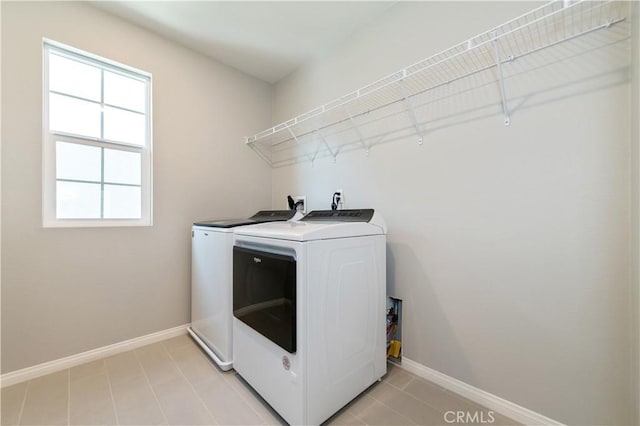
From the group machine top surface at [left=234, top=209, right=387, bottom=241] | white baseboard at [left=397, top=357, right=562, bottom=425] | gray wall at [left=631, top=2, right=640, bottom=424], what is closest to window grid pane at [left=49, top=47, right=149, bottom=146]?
machine top surface at [left=234, top=209, right=387, bottom=241]

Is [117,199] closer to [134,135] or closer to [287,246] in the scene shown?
[134,135]

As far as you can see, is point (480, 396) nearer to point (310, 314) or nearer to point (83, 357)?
point (310, 314)

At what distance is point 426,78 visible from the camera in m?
1.67

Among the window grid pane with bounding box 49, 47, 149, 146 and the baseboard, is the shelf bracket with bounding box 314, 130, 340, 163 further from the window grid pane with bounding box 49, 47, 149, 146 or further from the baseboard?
the baseboard

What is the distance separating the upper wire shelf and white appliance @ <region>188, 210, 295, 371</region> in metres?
0.85

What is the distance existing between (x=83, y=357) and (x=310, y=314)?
6.09 ft

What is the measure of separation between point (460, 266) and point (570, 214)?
0.57m

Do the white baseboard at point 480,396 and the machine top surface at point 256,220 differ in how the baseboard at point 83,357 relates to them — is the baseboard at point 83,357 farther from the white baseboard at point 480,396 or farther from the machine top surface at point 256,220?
the white baseboard at point 480,396

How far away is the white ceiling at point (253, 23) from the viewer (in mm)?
1896

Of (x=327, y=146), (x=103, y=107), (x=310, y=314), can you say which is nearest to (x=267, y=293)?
(x=310, y=314)

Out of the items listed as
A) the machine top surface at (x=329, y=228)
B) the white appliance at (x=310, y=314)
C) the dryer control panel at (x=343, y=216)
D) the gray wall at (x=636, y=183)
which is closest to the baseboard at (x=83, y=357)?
the white appliance at (x=310, y=314)

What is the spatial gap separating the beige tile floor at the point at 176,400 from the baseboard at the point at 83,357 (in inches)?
1.8

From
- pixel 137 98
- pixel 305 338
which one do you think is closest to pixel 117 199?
pixel 137 98

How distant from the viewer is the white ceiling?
1896mm
